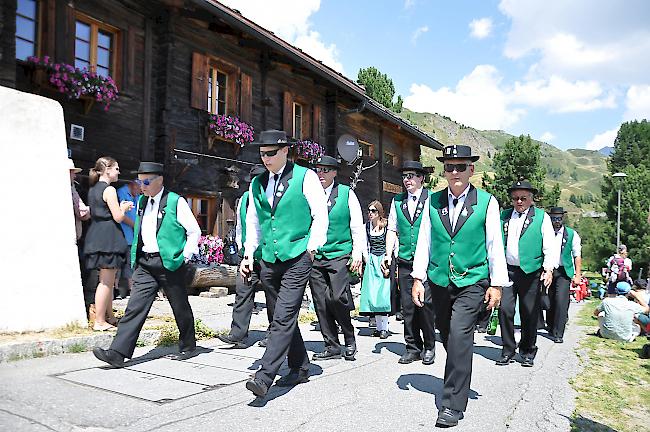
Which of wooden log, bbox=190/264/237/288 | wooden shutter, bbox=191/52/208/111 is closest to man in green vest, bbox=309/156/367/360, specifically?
wooden log, bbox=190/264/237/288

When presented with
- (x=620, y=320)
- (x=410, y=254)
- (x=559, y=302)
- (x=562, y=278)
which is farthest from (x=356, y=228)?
(x=620, y=320)

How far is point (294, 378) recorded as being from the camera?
190 inches

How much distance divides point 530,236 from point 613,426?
2.73 metres

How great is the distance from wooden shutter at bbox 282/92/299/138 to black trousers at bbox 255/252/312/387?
36.4 ft

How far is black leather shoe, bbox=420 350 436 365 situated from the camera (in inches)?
232

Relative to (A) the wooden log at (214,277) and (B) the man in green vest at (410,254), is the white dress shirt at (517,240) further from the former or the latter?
(A) the wooden log at (214,277)

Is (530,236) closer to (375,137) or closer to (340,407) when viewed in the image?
(340,407)

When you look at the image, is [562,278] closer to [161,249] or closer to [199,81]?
[161,249]

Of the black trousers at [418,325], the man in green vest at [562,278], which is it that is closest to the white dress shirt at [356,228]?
the black trousers at [418,325]

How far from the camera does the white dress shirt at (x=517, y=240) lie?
6.40m

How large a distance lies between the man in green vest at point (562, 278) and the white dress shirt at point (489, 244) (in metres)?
4.08

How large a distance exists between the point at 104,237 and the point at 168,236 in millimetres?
1086

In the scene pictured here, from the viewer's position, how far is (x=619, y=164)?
65312 millimetres

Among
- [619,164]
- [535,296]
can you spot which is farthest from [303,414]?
[619,164]
